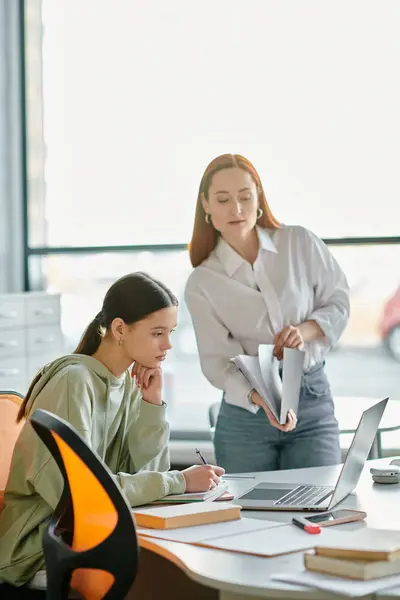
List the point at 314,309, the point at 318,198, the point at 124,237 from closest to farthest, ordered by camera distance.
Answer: the point at 314,309 → the point at 318,198 → the point at 124,237

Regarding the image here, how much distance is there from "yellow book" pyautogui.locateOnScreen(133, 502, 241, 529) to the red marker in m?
0.13

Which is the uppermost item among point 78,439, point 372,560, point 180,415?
point 78,439

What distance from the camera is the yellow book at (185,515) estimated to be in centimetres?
196

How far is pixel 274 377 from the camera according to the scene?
282cm

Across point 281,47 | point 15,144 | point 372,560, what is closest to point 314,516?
point 372,560

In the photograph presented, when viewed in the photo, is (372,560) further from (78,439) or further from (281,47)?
(281,47)

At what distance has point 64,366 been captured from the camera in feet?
7.66

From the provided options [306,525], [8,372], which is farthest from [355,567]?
[8,372]

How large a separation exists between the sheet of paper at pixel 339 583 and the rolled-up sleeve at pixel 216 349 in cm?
121

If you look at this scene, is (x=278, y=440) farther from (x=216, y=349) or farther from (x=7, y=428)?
(x=7, y=428)

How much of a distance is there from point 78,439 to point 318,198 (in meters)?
3.54

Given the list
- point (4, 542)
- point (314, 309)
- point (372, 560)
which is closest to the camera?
point (372, 560)

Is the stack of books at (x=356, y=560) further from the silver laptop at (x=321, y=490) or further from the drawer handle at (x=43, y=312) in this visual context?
the drawer handle at (x=43, y=312)

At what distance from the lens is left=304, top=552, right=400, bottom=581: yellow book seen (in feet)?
5.18
